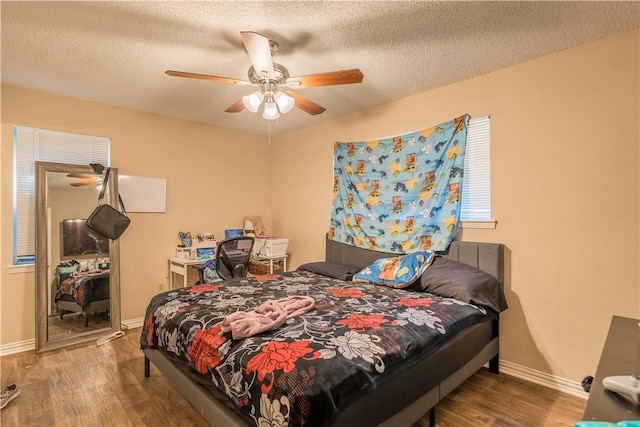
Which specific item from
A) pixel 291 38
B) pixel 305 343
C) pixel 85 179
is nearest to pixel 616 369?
pixel 305 343

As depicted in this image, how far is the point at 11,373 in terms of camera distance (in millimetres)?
2557

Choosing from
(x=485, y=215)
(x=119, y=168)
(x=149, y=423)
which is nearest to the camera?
(x=149, y=423)

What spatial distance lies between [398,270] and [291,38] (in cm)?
199

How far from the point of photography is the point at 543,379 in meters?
2.40

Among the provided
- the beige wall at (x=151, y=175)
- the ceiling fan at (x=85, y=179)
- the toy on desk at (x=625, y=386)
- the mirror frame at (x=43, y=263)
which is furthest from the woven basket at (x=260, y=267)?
the toy on desk at (x=625, y=386)

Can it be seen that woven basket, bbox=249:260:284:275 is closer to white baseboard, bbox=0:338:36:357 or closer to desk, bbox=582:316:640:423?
white baseboard, bbox=0:338:36:357

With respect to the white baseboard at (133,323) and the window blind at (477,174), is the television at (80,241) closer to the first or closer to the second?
the white baseboard at (133,323)

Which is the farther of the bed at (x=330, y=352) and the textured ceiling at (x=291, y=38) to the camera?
the textured ceiling at (x=291, y=38)

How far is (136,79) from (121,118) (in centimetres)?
97

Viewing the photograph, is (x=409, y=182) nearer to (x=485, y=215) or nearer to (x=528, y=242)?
(x=485, y=215)

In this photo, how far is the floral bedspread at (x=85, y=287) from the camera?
3.16 metres

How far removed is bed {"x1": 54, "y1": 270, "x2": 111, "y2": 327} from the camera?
3.14m

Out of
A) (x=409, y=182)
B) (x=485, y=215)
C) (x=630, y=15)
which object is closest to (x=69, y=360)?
(x=409, y=182)

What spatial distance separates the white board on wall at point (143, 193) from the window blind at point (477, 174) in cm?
332
